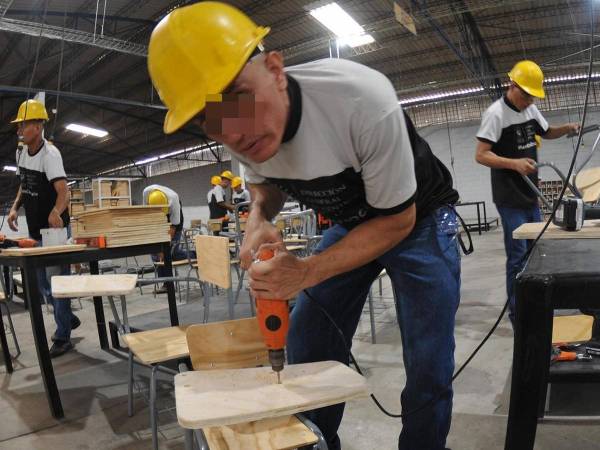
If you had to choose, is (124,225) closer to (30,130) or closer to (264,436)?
(30,130)

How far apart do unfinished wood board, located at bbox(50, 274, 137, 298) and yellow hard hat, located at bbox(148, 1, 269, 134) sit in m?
1.41

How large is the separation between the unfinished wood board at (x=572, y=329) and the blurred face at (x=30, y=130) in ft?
10.6

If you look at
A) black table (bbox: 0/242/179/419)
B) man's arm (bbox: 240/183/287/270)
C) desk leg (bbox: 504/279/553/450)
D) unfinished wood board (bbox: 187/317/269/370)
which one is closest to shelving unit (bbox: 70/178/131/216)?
black table (bbox: 0/242/179/419)

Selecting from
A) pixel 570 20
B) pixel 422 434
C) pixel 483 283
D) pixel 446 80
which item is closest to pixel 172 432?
pixel 422 434

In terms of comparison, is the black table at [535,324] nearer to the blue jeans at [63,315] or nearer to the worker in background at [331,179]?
the worker in background at [331,179]

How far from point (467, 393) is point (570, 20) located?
8451 mm

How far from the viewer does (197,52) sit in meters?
0.72

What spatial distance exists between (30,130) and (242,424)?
8.89ft

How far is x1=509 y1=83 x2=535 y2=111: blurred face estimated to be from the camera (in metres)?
2.53

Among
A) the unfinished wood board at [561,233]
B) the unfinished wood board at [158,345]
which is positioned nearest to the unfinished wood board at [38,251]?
the unfinished wood board at [158,345]

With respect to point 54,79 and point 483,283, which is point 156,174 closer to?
point 54,79

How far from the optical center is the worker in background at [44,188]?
304 centimetres

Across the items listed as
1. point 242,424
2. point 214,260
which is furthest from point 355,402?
point 242,424

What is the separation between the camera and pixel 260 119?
750mm
